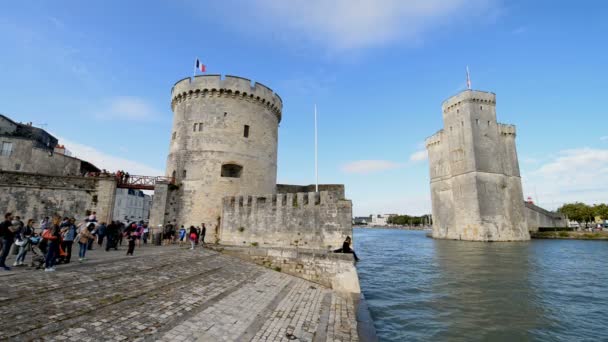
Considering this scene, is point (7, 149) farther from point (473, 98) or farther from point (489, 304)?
point (473, 98)

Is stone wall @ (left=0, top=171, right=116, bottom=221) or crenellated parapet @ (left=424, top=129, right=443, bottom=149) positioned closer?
stone wall @ (left=0, top=171, right=116, bottom=221)

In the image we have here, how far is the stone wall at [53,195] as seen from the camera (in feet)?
51.3

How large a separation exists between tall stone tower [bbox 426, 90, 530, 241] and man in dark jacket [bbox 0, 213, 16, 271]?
46.0m

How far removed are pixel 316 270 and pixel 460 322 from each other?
510 centimetres

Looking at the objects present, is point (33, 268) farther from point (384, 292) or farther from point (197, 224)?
point (384, 292)

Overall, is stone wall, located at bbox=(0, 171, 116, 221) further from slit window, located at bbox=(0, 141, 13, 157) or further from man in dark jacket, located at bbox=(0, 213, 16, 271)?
man in dark jacket, located at bbox=(0, 213, 16, 271)

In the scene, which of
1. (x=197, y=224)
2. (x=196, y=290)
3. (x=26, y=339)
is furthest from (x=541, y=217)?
(x=26, y=339)

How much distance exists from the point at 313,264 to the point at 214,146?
999cm

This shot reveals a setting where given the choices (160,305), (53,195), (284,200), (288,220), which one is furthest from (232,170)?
(160,305)

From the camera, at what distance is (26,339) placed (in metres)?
3.59

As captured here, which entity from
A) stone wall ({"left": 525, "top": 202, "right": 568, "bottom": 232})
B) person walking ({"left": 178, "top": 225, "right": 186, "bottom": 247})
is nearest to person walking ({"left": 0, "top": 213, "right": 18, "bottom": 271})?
person walking ({"left": 178, "top": 225, "right": 186, "bottom": 247})

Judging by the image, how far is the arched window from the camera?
17.9 meters

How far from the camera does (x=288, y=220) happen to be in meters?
13.9

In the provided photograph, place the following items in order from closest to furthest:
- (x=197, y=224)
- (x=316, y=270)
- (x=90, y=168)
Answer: (x=316, y=270)
(x=197, y=224)
(x=90, y=168)
